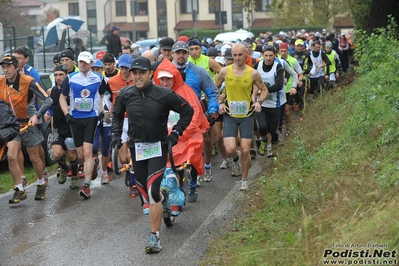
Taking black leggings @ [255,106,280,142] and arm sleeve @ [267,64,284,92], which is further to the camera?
black leggings @ [255,106,280,142]

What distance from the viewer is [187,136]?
9.60m

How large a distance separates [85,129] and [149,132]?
3263mm

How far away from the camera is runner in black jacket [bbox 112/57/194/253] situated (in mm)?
7848

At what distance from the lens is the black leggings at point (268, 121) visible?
13148 millimetres

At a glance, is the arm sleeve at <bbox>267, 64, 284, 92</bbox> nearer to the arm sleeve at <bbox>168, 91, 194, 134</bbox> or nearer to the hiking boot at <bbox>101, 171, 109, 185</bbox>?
the hiking boot at <bbox>101, 171, 109, 185</bbox>

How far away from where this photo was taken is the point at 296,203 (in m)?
8.05

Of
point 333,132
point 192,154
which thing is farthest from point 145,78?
point 333,132

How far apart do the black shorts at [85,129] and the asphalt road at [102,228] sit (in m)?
0.84

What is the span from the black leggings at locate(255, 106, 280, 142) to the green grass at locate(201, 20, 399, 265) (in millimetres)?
1126

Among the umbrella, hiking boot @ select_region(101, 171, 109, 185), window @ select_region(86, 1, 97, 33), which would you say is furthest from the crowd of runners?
window @ select_region(86, 1, 97, 33)

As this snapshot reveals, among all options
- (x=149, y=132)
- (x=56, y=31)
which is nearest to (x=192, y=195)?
(x=149, y=132)

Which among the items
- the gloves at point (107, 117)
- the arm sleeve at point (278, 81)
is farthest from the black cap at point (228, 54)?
the gloves at point (107, 117)

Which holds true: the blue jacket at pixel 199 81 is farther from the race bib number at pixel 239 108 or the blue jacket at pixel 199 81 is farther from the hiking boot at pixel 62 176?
the hiking boot at pixel 62 176

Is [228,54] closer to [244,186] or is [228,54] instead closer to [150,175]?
[244,186]
